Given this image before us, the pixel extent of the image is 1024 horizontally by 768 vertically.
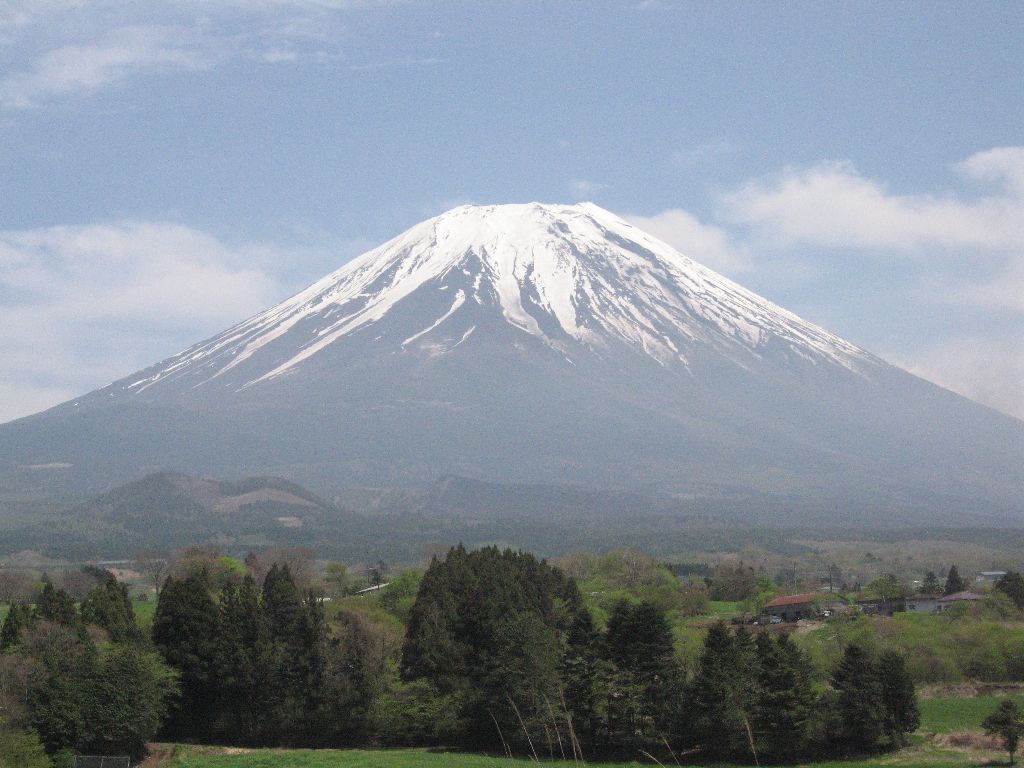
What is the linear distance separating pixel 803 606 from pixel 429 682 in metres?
Answer: 29.5

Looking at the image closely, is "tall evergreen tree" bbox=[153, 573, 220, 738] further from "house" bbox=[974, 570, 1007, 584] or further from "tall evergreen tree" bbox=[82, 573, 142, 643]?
"house" bbox=[974, 570, 1007, 584]

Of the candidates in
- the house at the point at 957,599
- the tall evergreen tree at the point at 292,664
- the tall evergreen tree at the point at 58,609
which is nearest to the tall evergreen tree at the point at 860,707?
the tall evergreen tree at the point at 292,664

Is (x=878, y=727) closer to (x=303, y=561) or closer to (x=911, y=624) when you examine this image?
(x=911, y=624)

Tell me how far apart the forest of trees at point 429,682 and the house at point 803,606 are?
70.4 ft

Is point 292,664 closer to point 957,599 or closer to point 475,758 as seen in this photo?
point 475,758

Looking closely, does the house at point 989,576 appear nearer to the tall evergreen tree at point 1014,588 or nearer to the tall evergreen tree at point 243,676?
the tall evergreen tree at point 1014,588

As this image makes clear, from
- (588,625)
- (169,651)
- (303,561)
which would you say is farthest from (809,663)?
(303,561)

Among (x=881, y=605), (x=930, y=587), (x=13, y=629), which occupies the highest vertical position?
(x=13, y=629)

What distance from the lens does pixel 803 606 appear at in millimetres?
66812

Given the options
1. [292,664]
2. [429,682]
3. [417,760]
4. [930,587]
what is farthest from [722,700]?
[930,587]

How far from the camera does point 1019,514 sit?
198 meters

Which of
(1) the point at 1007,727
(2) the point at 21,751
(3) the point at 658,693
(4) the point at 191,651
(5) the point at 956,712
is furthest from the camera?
(4) the point at 191,651

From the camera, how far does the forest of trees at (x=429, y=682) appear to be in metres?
37.0

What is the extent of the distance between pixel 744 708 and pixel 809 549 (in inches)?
4170
